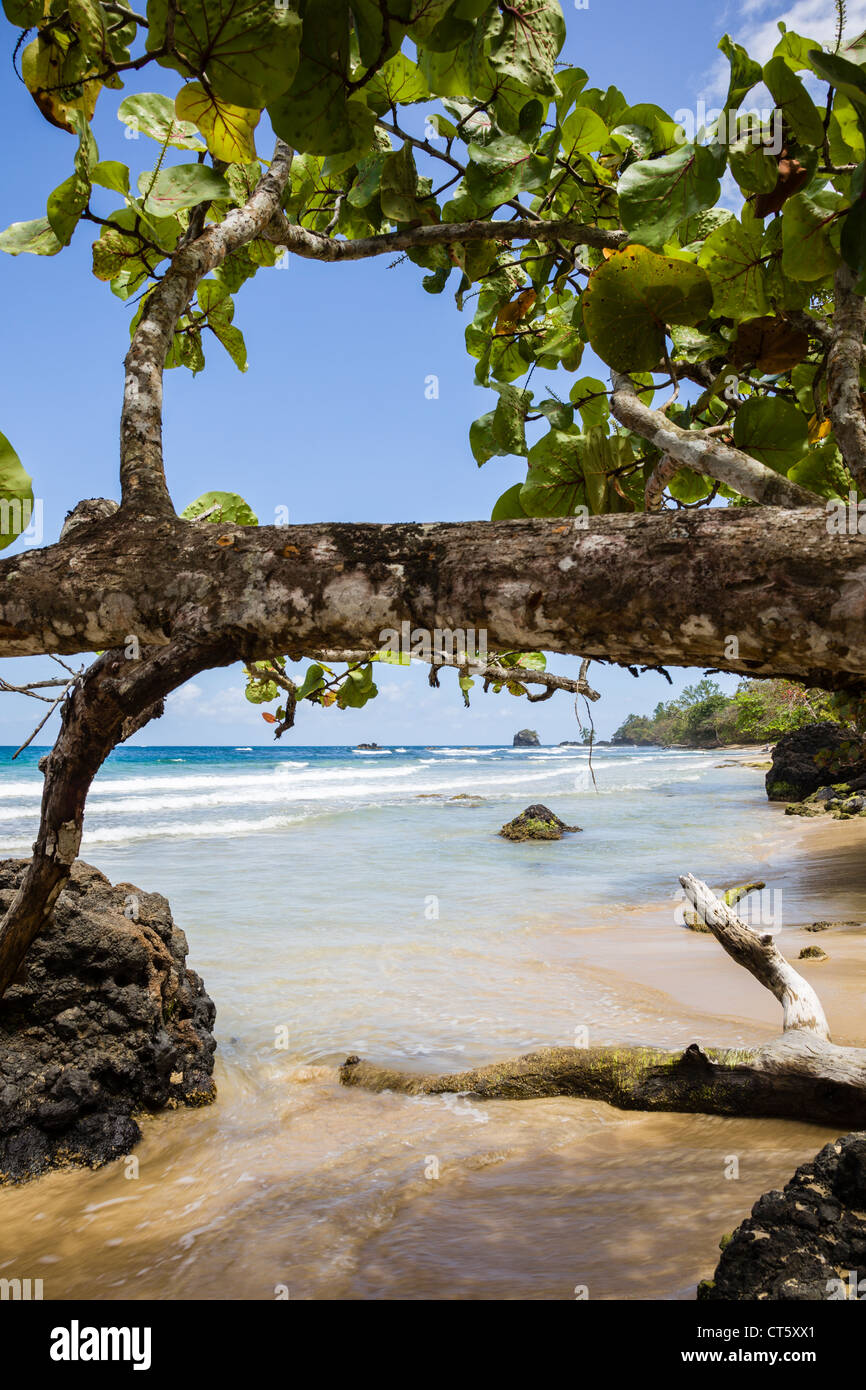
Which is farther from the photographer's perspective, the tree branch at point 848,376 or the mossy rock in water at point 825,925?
the mossy rock in water at point 825,925

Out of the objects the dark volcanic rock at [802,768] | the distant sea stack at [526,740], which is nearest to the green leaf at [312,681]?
the dark volcanic rock at [802,768]

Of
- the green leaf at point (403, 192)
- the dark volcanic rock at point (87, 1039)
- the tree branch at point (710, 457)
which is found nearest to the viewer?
the tree branch at point (710, 457)

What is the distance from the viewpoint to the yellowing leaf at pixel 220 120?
1.52 meters

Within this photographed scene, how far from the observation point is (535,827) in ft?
54.0

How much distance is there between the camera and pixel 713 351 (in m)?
2.22

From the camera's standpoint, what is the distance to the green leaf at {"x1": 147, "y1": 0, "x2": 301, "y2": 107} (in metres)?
1.23

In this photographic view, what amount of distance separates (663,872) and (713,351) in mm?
10989

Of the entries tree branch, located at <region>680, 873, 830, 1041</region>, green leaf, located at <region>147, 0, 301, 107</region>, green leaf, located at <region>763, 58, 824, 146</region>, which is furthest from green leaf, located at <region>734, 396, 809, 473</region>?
tree branch, located at <region>680, 873, 830, 1041</region>

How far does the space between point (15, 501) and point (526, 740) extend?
97.9m

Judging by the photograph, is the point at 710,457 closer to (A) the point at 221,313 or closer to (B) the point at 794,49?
(B) the point at 794,49

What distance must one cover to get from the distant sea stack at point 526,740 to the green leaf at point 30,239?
9357 cm

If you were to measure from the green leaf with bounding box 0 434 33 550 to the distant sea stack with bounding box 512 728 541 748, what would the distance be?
308ft
